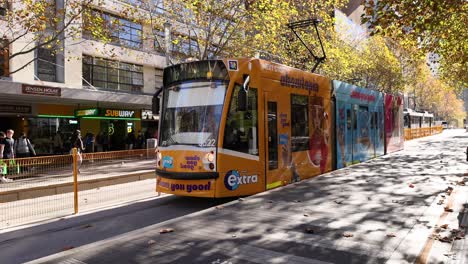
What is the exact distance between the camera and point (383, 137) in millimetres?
17688

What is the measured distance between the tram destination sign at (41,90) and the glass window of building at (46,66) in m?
4.05

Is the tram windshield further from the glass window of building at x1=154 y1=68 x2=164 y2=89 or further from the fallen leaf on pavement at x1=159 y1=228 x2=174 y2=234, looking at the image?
the glass window of building at x1=154 y1=68 x2=164 y2=89

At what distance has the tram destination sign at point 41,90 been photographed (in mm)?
16812

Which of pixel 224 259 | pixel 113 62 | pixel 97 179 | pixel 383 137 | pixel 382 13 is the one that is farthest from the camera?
pixel 113 62

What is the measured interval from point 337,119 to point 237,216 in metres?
7.12

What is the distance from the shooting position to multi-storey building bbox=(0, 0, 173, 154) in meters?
19.2

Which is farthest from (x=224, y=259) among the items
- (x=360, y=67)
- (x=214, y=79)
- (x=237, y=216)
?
(x=360, y=67)

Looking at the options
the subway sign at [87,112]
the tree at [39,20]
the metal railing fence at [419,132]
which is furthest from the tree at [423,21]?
the subway sign at [87,112]

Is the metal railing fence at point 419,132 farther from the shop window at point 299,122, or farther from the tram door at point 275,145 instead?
the tram door at point 275,145

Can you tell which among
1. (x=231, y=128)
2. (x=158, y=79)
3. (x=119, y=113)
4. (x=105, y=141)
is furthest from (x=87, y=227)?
(x=158, y=79)

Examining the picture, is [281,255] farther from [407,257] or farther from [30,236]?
[30,236]

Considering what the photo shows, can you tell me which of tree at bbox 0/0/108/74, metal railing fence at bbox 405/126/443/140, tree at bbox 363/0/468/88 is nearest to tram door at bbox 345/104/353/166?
tree at bbox 363/0/468/88

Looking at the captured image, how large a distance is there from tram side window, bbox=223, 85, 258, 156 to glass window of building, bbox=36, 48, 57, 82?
16.6 meters

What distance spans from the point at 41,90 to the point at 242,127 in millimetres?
12629
